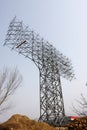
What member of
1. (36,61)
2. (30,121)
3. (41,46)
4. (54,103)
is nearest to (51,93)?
(54,103)

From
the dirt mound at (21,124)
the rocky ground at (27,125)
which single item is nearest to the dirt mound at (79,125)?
the rocky ground at (27,125)

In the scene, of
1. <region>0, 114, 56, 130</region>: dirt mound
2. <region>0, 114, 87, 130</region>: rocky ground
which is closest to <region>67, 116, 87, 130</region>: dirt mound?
<region>0, 114, 87, 130</region>: rocky ground

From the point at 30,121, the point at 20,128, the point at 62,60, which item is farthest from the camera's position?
the point at 62,60

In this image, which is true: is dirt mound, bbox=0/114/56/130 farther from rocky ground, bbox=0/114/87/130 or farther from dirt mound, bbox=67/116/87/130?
dirt mound, bbox=67/116/87/130

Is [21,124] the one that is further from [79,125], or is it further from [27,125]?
[79,125]

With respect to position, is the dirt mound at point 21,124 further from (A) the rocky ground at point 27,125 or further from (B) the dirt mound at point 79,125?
(B) the dirt mound at point 79,125

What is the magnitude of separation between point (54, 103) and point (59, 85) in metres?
2.35

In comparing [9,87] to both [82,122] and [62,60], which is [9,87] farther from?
[82,122]

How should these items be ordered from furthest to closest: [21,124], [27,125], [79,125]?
[27,125] < [21,124] < [79,125]

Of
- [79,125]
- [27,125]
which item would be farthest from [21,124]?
[79,125]

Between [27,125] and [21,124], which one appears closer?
[21,124]

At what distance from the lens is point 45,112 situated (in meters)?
21.7

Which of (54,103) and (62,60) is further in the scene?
(62,60)

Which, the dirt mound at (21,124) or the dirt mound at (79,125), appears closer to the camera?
the dirt mound at (21,124)
